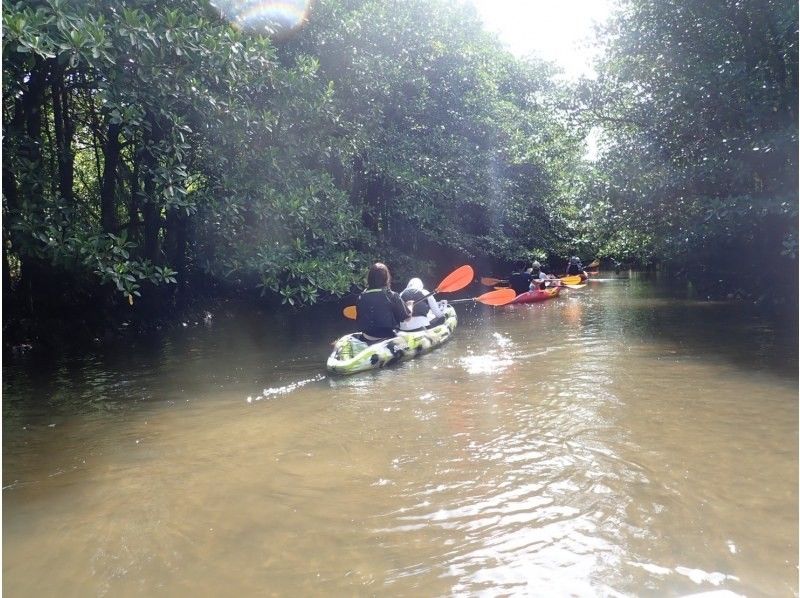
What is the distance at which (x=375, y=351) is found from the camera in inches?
269

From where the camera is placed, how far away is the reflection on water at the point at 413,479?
2471mm

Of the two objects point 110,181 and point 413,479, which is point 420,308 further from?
point 110,181

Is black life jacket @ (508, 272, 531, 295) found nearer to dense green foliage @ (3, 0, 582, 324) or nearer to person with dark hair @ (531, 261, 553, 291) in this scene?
person with dark hair @ (531, 261, 553, 291)

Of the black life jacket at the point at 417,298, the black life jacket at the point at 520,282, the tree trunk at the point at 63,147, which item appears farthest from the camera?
the black life jacket at the point at 520,282

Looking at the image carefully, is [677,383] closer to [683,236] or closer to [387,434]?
[387,434]

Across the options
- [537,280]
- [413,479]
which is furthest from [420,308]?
[537,280]

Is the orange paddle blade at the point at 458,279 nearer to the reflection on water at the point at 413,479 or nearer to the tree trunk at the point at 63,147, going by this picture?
the reflection on water at the point at 413,479

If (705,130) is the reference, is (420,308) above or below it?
below

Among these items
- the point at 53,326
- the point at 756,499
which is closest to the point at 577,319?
the point at 756,499

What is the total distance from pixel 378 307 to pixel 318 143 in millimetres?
4093

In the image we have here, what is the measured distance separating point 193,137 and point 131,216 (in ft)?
9.99

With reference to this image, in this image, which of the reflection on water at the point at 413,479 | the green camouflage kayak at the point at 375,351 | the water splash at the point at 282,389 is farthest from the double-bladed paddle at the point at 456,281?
the water splash at the point at 282,389

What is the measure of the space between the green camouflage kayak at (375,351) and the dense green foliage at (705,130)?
201 inches

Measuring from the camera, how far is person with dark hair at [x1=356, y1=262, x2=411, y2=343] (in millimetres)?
7090
